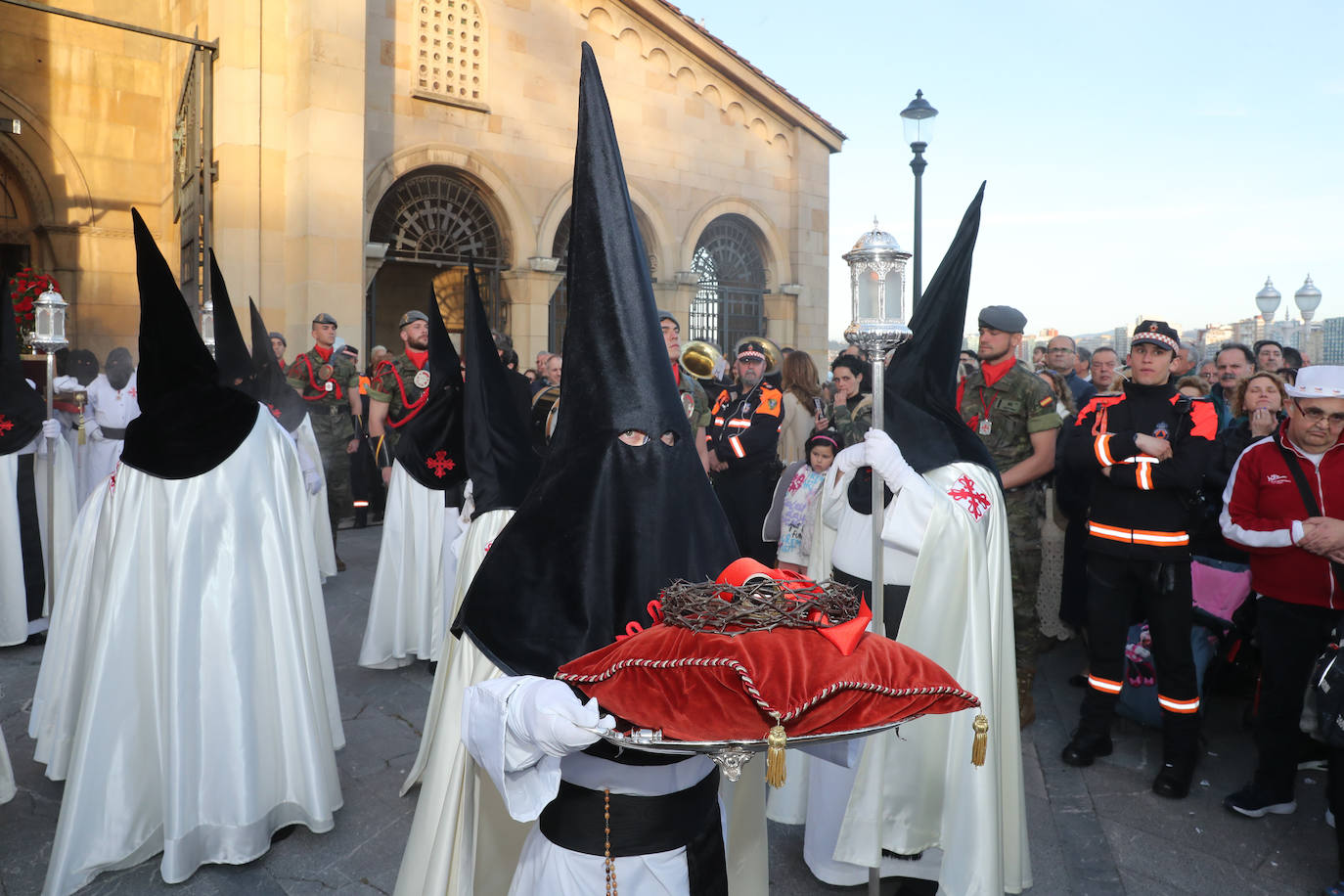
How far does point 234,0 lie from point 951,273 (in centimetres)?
1220

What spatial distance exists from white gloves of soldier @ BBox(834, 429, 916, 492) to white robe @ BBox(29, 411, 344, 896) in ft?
7.97

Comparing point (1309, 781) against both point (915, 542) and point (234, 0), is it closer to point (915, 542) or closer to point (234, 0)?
point (915, 542)

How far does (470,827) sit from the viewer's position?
2.57m

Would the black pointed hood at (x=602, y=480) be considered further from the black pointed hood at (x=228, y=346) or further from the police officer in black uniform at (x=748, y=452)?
the police officer in black uniform at (x=748, y=452)

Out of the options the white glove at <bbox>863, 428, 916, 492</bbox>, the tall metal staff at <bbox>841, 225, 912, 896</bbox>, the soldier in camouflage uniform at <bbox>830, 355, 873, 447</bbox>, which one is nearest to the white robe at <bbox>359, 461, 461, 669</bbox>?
the soldier in camouflage uniform at <bbox>830, 355, 873, 447</bbox>

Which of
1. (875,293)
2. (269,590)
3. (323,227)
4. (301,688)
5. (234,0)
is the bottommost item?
(301,688)

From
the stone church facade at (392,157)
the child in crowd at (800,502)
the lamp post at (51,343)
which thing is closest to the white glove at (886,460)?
the child in crowd at (800,502)

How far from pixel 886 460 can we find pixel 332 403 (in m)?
8.13

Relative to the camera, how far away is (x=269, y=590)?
3928mm

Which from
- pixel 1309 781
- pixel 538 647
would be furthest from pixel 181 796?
pixel 1309 781

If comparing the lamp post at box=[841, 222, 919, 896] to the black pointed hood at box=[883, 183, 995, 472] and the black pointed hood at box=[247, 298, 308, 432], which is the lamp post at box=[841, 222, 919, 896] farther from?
the black pointed hood at box=[247, 298, 308, 432]

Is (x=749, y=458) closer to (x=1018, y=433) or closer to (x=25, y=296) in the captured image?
(x=1018, y=433)

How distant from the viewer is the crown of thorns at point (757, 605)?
175cm

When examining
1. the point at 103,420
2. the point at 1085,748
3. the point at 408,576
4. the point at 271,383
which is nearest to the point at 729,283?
the point at 103,420
